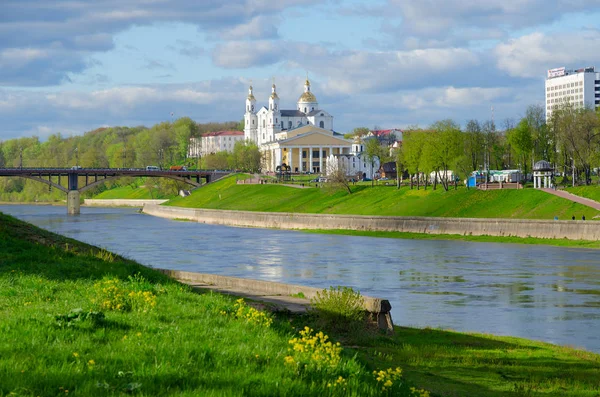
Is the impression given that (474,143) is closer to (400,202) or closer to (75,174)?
(400,202)

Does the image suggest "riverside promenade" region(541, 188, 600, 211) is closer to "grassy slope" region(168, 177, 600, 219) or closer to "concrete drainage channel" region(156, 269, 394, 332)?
"grassy slope" region(168, 177, 600, 219)

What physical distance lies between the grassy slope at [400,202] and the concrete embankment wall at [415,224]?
15.0 ft

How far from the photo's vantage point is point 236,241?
Result: 233 feet

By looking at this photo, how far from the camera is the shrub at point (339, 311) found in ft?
60.5

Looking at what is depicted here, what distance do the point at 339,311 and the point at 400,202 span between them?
73.2 m

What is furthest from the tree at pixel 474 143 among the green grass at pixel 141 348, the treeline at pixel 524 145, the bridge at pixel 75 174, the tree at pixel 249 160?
the green grass at pixel 141 348

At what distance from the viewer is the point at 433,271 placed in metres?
43.3

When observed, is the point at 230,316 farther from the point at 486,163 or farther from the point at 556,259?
the point at 486,163

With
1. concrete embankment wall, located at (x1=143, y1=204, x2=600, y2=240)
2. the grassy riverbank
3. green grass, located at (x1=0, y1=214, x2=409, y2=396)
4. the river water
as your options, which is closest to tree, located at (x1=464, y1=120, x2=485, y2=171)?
concrete embankment wall, located at (x1=143, y1=204, x2=600, y2=240)

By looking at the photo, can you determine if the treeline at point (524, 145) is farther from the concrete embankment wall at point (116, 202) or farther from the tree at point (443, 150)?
the concrete embankment wall at point (116, 202)

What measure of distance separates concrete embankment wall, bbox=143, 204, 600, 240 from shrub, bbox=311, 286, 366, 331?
41.9 metres

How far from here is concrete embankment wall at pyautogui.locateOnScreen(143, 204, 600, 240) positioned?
60062 mm

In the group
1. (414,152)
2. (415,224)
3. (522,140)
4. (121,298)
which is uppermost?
(522,140)

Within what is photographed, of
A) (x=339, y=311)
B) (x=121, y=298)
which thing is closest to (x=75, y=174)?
(x=339, y=311)
